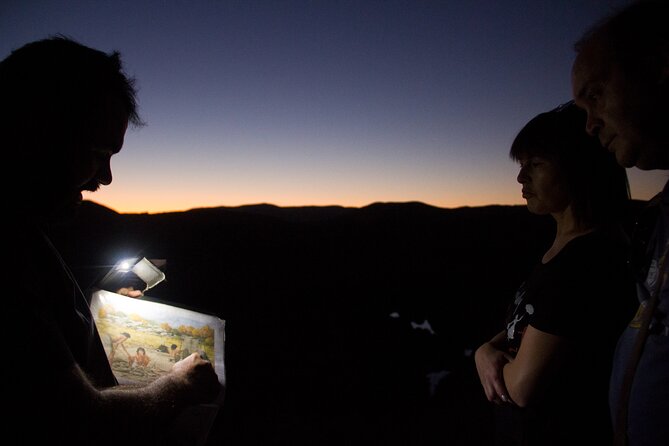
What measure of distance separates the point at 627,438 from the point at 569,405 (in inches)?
10.2

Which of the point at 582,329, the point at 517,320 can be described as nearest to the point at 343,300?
the point at 517,320

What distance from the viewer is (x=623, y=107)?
111 centimetres

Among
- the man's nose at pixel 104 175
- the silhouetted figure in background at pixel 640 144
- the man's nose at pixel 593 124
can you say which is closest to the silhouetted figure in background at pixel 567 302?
the silhouetted figure in background at pixel 640 144

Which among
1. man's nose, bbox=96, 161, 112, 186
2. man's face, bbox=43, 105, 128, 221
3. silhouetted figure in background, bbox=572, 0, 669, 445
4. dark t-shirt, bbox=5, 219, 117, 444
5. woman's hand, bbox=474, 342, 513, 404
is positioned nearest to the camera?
dark t-shirt, bbox=5, 219, 117, 444

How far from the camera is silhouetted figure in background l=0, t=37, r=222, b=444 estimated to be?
0.84 metres

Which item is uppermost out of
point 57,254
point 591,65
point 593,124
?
point 591,65

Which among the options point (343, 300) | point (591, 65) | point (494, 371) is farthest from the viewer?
point (343, 300)

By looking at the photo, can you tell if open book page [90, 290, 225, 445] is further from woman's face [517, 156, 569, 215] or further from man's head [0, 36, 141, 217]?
woman's face [517, 156, 569, 215]

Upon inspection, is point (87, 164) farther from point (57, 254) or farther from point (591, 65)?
point (591, 65)

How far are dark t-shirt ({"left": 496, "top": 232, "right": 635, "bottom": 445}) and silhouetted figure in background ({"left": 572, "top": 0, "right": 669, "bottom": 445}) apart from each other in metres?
0.09

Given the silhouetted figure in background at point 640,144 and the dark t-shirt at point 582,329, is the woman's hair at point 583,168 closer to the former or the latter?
the dark t-shirt at point 582,329

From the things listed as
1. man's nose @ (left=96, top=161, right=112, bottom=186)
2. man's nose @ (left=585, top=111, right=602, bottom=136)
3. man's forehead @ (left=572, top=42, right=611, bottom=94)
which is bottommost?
man's nose @ (left=96, top=161, right=112, bottom=186)

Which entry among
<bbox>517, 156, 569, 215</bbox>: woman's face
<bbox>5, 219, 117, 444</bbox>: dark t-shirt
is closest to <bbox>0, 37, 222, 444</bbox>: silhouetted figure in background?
<bbox>5, 219, 117, 444</bbox>: dark t-shirt

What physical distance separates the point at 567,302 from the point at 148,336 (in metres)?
1.84
